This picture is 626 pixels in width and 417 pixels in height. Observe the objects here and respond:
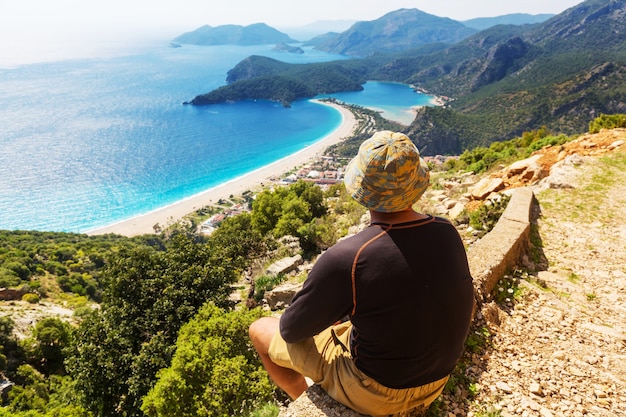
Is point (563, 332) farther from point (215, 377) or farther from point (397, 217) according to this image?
point (215, 377)

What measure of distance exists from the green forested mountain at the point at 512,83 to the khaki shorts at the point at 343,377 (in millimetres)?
93828

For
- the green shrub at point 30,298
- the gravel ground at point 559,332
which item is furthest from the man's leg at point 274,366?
the green shrub at point 30,298

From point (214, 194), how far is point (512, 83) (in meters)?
115

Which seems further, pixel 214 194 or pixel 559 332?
pixel 214 194

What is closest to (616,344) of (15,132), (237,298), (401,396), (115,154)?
(401,396)

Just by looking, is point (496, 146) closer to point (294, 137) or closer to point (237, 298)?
point (237, 298)

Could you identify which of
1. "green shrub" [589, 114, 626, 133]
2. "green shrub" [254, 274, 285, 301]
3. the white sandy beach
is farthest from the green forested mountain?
"green shrub" [254, 274, 285, 301]

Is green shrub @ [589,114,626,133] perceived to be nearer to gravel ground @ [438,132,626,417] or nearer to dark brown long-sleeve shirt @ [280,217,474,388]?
gravel ground @ [438,132,626,417]

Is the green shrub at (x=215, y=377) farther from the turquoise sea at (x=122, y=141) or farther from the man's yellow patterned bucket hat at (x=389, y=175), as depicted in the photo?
the turquoise sea at (x=122, y=141)

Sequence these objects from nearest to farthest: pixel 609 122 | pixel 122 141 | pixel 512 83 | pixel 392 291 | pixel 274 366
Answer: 1. pixel 392 291
2. pixel 274 366
3. pixel 609 122
4. pixel 122 141
5. pixel 512 83

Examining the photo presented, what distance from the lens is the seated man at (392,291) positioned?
1882 millimetres

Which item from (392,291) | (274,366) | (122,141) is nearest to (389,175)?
(392,291)

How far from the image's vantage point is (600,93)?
8256cm

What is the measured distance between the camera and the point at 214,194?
71438mm
